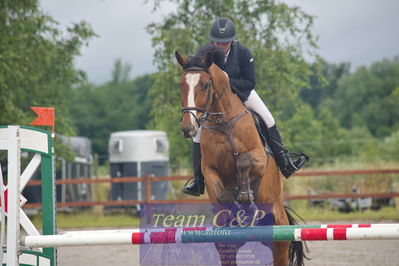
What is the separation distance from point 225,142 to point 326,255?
3527 millimetres

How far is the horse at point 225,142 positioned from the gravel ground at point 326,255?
2.30 metres

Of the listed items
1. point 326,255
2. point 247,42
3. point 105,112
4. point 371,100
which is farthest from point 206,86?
point 371,100

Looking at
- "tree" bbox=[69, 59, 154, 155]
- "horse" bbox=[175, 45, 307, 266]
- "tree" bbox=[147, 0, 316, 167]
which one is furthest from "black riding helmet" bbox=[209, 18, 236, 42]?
"tree" bbox=[69, 59, 154, 155]

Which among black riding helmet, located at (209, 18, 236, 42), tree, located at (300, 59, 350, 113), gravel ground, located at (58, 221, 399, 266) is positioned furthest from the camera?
tree, located at (300, 59, 350, 113)

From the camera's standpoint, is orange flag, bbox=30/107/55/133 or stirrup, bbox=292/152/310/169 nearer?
orange flag, bbox=30/107/55/133

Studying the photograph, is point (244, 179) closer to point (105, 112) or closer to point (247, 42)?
point (247, 42)

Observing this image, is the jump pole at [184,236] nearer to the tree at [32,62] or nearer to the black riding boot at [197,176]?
the black riding boot at [197,176]

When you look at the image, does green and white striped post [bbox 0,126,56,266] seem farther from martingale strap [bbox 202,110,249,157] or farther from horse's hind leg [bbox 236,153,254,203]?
horse's hind leg [bbox 236,153,254,203]

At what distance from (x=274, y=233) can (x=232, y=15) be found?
9518 millimetres

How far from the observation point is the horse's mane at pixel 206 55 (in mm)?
5016

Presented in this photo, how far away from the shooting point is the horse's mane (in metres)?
5.02

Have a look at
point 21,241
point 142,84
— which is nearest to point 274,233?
point 21,241

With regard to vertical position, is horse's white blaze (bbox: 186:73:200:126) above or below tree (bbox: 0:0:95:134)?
below

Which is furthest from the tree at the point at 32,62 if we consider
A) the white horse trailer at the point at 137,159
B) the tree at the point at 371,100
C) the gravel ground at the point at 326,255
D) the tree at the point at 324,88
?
the tree at the point at 324,88
